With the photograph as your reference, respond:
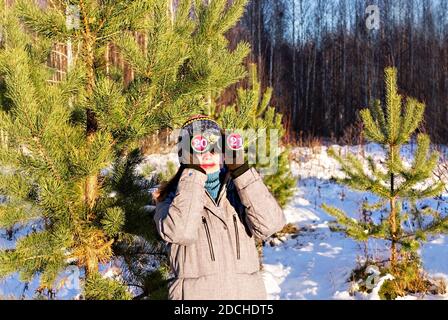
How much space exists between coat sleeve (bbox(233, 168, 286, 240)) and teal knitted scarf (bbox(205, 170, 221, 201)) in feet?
0.45

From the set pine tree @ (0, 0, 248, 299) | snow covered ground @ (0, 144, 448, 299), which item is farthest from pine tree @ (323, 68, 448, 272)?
pine tree @ (0, 0, 248, 299)

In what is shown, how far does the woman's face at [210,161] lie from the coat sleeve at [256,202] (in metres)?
0.13

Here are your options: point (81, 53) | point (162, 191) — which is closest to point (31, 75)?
point (81, 53)

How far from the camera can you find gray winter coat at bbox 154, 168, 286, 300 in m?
2.08

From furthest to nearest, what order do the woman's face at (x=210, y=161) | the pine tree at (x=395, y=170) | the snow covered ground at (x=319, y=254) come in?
the snow covered ground at (x=319, y=254) → the pine tree at (x=395, y=170) → the woman's face at (x=210, y=161)

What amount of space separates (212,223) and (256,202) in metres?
0.23

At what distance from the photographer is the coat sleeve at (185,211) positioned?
6.73ft

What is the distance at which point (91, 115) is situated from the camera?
271 cm

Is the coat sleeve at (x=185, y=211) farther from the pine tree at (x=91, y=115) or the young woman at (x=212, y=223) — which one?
the pine tree at (x=91, y=115)

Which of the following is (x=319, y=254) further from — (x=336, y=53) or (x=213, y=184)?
(x=336, y=53)

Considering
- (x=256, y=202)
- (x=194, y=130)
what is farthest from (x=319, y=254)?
(x=194, y=130)

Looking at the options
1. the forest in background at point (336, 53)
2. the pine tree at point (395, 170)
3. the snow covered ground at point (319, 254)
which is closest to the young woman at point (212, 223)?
the pine tree at point (395, 170)

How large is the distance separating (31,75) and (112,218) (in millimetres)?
843
